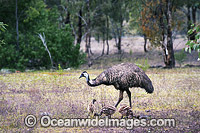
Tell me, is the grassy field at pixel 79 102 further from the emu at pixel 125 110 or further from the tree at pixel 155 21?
the tree at pixel 155 21

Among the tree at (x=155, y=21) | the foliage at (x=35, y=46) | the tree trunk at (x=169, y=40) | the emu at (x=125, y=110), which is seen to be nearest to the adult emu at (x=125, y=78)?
the emu at (x=125, y=110)

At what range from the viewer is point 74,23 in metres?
51.3

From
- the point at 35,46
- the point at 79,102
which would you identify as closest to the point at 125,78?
the point at 79,102

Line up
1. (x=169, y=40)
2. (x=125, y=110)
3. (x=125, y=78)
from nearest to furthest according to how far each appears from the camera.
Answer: (x=125, y=110) → (x=125, y=78) → (x=169, y=40)

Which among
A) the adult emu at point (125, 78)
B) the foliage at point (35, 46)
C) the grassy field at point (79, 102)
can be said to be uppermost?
the foliage at point (35, 46)

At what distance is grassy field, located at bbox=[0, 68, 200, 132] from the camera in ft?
30.0

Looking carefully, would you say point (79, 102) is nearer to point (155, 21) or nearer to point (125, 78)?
point (125, 78)

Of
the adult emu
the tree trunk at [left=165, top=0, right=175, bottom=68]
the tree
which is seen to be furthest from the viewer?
the tree

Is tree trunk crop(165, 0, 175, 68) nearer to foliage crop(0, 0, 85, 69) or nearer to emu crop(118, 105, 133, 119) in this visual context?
foliage crop(0, 0, 85, 69)

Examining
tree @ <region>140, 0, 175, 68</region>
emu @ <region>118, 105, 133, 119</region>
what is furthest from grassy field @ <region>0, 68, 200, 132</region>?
tree @ <region>140, 0, 175, 68</region>

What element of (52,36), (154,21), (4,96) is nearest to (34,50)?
(52,36)

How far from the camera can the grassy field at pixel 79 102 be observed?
30.0ft

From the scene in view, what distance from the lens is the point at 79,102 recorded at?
12.2 m

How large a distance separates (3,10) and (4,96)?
19199 mm
